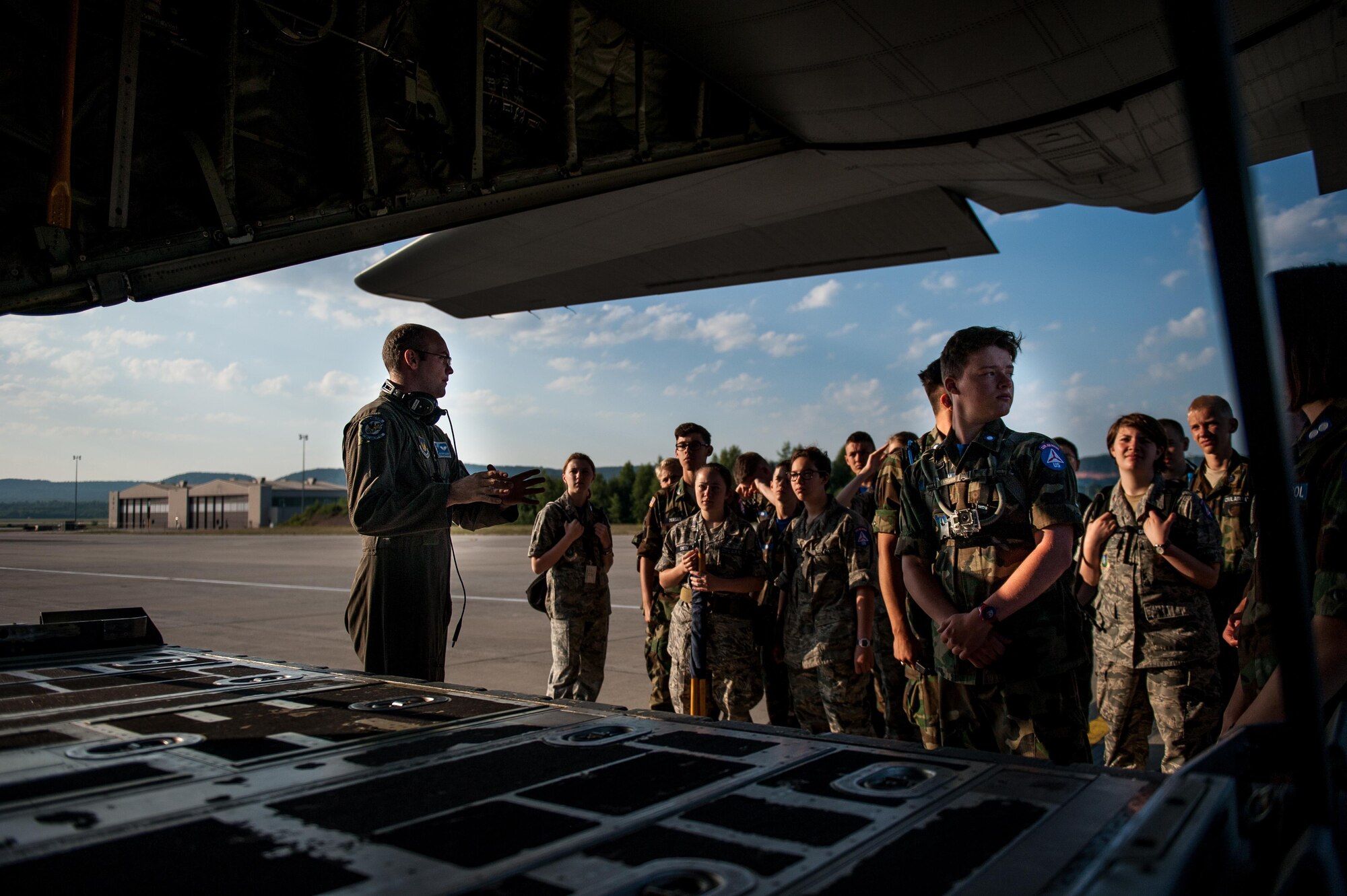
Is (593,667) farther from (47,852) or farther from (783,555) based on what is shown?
(47,852)

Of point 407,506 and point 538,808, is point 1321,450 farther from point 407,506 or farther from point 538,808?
point 407,506

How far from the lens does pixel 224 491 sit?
241 ft

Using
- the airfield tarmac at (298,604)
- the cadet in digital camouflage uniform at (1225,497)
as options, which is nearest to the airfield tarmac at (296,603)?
the airfield tarmac at (298,604)

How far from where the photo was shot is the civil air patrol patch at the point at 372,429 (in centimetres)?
259

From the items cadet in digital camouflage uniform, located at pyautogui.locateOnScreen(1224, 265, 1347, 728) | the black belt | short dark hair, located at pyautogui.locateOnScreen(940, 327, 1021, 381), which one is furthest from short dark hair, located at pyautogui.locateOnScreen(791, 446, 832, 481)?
cadet in digital camouflage uniform, located at pyautogui.locateOnScreen(1224, 265, 1347, 728)

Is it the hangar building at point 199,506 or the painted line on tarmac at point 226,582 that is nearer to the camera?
the painted line on tarmac at point 226,582

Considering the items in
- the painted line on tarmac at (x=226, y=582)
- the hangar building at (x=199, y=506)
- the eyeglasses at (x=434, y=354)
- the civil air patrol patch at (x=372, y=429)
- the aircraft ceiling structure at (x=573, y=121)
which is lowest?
the painted line on tarmac at (x=226, y=582)

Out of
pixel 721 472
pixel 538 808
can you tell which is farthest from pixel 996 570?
pixel 721 472

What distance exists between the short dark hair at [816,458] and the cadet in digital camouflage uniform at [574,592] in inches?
46.3

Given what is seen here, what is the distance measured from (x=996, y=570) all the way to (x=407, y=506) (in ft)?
5.67

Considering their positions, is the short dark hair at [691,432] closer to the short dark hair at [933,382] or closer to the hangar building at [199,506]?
the short dark hair at [933,382]

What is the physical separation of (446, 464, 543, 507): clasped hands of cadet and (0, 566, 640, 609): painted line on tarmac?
675 cm

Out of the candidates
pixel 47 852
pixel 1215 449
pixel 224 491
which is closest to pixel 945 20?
pixel 1215 449

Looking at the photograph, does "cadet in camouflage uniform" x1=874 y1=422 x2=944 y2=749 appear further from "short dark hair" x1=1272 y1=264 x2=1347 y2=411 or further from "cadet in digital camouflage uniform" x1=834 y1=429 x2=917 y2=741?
"short dark hair" x1=1272 y1=264 x2=1347 y2=411
